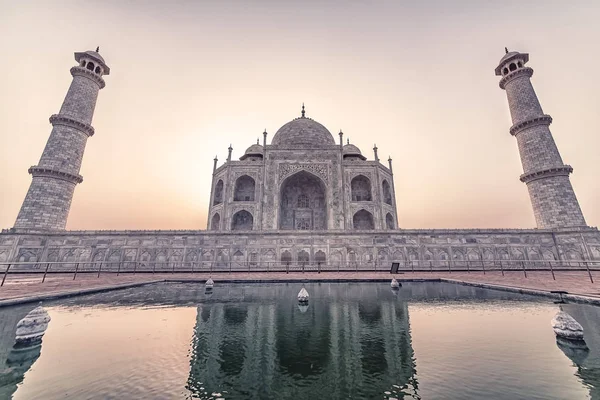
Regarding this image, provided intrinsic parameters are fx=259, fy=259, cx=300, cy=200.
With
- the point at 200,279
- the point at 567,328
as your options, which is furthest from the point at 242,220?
the point at 567,328

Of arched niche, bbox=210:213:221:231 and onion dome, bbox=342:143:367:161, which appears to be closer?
arched niche, bbox=210:213:221:231

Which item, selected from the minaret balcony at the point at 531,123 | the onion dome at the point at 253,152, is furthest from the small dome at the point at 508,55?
the onion dome at the point at 253,152

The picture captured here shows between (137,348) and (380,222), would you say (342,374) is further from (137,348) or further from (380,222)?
(380,222)

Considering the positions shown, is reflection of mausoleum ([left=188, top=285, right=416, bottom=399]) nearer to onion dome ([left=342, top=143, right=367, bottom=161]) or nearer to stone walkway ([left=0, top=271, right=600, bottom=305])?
stone walkway ([left=0, top=271, right=600, bottom=305])

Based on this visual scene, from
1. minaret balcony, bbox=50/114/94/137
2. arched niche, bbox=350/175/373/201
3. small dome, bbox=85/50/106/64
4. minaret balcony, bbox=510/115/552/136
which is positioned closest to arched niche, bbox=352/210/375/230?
arched niche, bbox=350/175/373/201

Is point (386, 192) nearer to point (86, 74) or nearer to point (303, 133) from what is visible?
point (303, 133)

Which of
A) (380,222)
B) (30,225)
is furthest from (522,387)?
(30,225)
